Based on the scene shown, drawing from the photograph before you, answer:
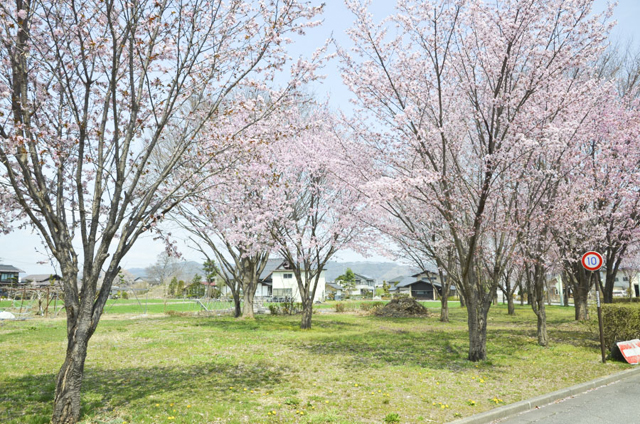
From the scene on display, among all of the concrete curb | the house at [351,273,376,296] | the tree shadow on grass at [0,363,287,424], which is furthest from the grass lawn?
the house at [351,273,376,296]

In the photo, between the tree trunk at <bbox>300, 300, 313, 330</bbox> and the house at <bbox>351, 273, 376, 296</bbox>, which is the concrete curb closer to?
the tree trunk at <bbox>300, 300, 313, 330</bbox>

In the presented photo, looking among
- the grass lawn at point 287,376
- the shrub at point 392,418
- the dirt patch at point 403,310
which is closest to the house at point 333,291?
the dirt patch at point 403,310

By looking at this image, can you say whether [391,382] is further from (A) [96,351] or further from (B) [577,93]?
(A) [96,351]

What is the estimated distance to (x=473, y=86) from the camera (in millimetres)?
10062

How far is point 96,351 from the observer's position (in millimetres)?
11883

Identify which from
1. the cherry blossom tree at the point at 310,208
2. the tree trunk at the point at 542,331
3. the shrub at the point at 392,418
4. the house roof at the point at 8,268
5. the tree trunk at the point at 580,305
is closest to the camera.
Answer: the shrub at the point at 392,418

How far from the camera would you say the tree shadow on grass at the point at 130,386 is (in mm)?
6305

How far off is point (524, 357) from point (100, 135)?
11906mm

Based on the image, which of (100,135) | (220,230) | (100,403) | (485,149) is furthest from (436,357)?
(220,230)

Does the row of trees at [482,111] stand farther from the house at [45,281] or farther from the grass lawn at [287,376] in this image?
the house at [45,281]

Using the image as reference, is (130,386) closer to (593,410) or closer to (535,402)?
(535,402)

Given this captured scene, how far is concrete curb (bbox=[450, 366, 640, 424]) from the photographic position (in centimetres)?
603

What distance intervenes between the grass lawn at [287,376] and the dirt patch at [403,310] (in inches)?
480

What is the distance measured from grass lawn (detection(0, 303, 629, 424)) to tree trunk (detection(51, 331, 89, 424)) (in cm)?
30
